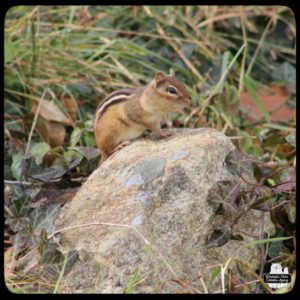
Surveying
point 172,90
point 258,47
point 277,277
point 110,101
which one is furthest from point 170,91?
point 258,47

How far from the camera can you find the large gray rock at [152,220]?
3.13 meters

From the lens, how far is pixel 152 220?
10.7 feet

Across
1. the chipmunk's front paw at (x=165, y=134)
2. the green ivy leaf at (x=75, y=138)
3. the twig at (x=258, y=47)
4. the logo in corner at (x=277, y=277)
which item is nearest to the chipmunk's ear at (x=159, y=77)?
the chipmunk's front paw at (x=165, y=134)

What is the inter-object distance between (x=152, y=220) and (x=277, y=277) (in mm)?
606

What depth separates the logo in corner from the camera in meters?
3.18

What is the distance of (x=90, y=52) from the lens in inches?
226

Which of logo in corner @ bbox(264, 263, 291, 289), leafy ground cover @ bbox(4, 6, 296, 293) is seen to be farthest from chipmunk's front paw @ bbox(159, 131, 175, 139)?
logo in corner @ bbox(264, 263, 291, 289)

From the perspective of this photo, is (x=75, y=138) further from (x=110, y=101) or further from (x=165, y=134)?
(x=165, y=134)

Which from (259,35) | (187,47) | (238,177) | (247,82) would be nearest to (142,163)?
(238,177)

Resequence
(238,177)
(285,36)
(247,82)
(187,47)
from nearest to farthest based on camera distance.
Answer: (238,177) < (247,82) < (187,47) < (285,36)

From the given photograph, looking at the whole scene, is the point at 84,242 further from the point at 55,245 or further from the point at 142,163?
the point at 142,163

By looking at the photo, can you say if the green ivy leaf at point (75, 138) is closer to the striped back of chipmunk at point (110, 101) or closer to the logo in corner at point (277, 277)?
the striped back of chipmunk at point (110, 101)

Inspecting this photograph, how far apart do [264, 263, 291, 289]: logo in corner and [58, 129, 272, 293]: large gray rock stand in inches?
4.5
